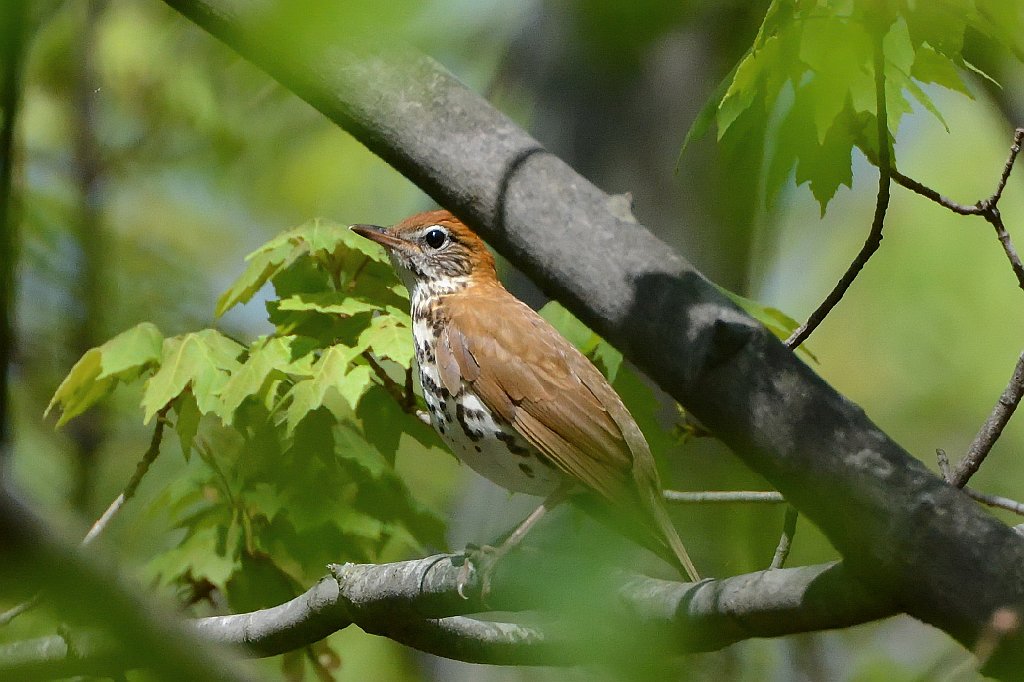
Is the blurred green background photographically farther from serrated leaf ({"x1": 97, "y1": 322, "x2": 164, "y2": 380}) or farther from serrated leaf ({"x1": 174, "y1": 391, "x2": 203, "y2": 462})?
serrated leaf ({"x1": 97, "y1": 322, "x2": 164, "y2": 380})

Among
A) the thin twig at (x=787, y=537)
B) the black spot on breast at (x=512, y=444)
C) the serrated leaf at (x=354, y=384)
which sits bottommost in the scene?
the serrated leaf at (x=354, y=384)

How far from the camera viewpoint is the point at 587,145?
5.86 metres

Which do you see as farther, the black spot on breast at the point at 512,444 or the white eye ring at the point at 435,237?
the white eye ring at the point at 435,237

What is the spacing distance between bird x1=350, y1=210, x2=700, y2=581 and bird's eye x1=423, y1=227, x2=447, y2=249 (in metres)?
0.52

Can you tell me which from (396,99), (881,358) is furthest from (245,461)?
(881,358)

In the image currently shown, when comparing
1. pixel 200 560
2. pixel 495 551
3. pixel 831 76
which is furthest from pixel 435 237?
pixel 831 76

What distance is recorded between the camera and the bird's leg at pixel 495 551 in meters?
2.97

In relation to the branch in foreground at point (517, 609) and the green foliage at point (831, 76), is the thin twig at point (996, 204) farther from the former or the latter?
the branch in foreground at point (517, 609)

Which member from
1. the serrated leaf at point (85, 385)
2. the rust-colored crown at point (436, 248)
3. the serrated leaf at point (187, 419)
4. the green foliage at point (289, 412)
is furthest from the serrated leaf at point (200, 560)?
the rust-colored crown at point (436, 248)

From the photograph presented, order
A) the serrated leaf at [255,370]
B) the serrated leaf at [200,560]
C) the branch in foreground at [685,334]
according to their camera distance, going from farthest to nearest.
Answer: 1. the serrated leaf at [200,560]
2. the serrated leaf at [255,370]
3. the branch in foreground at [685,334]

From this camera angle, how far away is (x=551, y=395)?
3867mm

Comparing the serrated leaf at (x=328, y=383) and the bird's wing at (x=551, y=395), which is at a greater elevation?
the bird's wing at (x=551, y=395)

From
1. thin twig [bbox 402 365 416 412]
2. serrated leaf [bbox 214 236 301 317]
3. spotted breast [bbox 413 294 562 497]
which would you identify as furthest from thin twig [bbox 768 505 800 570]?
serrated leaf [bbox 214 236 301 317]

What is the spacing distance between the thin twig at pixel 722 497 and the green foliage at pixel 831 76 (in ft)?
2.83
